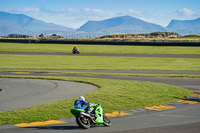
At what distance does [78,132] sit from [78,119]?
0.45m

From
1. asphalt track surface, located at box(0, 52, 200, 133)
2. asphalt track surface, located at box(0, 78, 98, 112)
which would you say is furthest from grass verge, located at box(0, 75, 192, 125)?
asphalt track surface, located at box(0, 52, 200, 133)

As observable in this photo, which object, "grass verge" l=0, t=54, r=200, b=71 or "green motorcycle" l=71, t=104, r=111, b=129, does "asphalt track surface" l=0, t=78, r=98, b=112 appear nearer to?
"green motorcycle" l=71, t=104, r=111, b=129

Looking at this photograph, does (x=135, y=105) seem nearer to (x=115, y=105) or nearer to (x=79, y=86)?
(x=115, y=105)

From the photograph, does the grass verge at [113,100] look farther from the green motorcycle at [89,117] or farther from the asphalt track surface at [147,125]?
the green motorcycle at [89,117]

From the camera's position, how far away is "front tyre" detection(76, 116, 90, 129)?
42.7 ft

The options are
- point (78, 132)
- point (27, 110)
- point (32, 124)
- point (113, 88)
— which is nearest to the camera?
point (78, 132)

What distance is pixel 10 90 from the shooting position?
25.2 m

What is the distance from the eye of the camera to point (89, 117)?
13.2 meters

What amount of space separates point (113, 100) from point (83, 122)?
714 centimetres

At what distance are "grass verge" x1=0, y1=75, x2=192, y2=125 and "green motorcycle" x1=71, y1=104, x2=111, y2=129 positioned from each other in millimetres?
2710

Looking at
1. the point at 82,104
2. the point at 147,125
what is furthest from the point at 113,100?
the point at 82,104

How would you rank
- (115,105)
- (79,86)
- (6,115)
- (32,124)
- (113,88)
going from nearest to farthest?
(32,124), (6,115), (115,105), (113,88), (79,86)

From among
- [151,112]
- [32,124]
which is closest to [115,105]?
[151,112]

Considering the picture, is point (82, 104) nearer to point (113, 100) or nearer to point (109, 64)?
point (113, 100)
